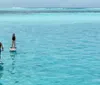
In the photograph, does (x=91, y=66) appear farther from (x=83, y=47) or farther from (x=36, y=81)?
(x=83, y=47)

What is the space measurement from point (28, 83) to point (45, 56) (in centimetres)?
1101

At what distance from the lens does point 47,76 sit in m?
25.8

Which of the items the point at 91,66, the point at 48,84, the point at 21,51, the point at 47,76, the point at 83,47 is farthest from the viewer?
the point at 83,47

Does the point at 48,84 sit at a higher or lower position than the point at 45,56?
lower

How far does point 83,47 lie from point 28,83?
739 inches

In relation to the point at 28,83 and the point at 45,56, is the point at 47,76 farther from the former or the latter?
the point at 45,56

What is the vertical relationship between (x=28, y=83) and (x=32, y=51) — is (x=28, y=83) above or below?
below

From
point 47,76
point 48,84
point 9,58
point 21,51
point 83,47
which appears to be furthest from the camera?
point 83,47

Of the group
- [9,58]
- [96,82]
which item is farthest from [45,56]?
[96,82]

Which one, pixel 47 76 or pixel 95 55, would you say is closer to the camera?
pixel 47 76

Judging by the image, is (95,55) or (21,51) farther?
(21,51)

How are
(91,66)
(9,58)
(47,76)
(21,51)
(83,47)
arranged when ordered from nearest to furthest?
(47,76), (91,66), (9,58), (21,51), (83,47)

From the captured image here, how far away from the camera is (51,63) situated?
31016mm

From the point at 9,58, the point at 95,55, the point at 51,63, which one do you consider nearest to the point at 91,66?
the point at 51,63
